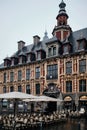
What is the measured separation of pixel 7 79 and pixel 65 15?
16.3m

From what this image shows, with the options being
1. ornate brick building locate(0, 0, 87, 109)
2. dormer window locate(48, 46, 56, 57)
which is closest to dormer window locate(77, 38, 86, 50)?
ornate brick building locate(0, 0, 87, 109)

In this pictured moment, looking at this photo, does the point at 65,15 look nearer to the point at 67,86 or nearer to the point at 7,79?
the point at 67,86

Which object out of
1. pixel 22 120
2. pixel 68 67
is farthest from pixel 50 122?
pixel 68 67

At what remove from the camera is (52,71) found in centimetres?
3306

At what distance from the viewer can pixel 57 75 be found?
32219mm

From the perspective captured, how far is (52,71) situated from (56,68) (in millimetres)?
863

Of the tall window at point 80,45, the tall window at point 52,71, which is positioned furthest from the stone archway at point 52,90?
the tall window at point 80,45

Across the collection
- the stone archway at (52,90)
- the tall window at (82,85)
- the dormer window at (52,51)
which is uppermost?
the dormer window at (52,51)

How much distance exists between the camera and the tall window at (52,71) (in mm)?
32594

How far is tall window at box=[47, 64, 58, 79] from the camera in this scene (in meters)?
32.6

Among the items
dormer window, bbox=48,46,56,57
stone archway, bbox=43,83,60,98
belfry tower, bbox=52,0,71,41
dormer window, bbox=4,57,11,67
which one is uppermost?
belfry tower, bbox=52,0,71,41

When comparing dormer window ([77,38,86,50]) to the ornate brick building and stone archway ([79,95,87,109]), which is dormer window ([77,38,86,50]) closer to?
the ornate brick building

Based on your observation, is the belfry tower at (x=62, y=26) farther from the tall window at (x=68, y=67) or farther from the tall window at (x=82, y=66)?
the tall window at (x=82, y=66)

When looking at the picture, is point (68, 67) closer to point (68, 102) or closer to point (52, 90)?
point (52, 90)
